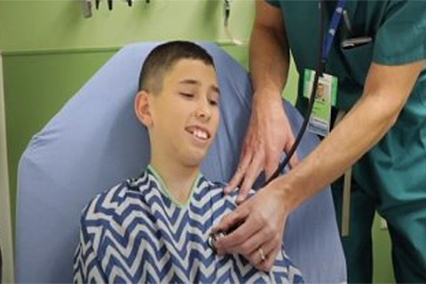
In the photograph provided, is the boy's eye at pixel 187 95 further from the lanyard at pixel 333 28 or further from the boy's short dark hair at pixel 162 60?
the lanyard at pixel 333 28

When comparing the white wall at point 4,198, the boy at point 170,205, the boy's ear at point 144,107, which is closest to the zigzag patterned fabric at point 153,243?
the boy at point 170,205

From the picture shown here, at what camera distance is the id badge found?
1361 mm

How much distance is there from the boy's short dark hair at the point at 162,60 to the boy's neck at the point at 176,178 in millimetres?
154

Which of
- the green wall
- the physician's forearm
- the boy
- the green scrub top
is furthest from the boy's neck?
the green wall

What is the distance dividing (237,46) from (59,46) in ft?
1.85

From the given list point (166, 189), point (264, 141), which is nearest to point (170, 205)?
point (166, 189)

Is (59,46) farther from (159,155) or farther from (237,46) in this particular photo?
(159,155)

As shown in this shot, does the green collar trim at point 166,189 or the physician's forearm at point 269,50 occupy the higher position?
the physician's forearm at point 269,50

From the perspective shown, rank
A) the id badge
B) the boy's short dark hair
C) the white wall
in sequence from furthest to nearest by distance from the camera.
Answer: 1. the white wall
2. the id badge
3. the boy's short dark hair

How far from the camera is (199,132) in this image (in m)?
1.20

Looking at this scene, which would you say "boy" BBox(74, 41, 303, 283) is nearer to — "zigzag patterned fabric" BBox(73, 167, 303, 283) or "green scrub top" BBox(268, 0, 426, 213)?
"zigzag patterned fabric" BBox(73, 167, 303, 283)

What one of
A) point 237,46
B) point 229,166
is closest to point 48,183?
point 229,166

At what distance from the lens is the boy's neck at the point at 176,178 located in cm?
122

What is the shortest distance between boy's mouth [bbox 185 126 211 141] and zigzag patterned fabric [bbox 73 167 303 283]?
12cm
